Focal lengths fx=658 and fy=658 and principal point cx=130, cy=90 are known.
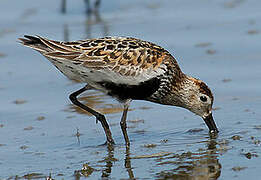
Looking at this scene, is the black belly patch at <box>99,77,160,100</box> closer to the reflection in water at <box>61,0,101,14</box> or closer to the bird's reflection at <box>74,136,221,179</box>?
the bird's reflection at <box>74,136,221,179</box>

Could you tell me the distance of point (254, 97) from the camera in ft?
31.9

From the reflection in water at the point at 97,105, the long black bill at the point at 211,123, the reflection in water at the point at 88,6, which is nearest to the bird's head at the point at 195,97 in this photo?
the long black bill at the point at 211,123

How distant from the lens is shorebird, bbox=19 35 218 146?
7836mm

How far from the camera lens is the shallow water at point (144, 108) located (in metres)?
7.10

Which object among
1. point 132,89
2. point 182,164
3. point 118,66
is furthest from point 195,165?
point 118,66

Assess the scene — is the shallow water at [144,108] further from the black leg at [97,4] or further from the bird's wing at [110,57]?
the bird's wing at [110,57]

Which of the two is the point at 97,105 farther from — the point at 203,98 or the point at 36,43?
the point at 36,43

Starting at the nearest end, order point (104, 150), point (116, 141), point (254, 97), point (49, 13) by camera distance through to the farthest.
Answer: point (104, 150) → point (116, 141) → point (254, 97) → point (49, 13)

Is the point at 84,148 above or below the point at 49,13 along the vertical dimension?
below

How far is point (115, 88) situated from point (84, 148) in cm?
82

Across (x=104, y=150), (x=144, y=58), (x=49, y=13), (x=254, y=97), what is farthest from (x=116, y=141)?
(x=49, y=13)

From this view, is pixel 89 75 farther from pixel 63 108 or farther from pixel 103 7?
pixel 103 7

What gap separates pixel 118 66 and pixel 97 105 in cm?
206

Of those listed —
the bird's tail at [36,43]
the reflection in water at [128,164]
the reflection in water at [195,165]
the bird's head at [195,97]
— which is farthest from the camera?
the bird's head at [195,97]
